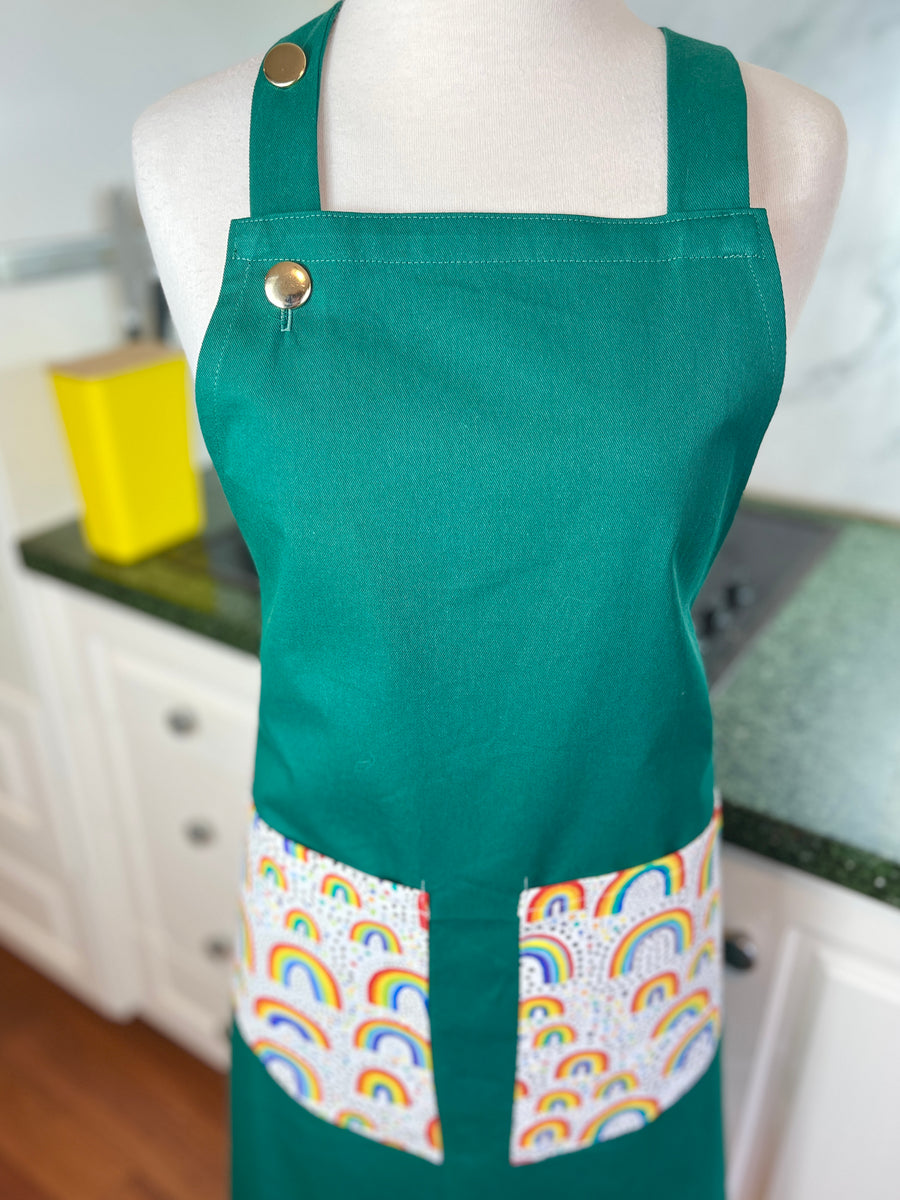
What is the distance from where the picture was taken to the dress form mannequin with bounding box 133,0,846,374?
67 cm

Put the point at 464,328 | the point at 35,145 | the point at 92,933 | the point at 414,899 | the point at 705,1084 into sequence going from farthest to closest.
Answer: the point at 92,933 < the point at 35,145 < the point at 705,1084 < the point at 414,899 < the point at 464,328

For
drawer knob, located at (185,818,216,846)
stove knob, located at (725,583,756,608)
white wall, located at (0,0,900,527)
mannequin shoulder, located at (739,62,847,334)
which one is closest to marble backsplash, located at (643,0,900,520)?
white wall, located at (0,0,900,527)

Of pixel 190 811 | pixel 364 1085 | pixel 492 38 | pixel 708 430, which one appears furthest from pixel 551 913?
pixel 190 811

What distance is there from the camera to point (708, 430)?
630 mm

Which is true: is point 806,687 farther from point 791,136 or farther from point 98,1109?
point 98,1109

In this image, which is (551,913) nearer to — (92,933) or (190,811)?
(190,811)

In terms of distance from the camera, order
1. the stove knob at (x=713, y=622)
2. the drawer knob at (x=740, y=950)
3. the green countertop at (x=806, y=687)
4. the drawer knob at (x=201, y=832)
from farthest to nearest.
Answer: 1. the drawer knob at (x=201, y=832)
2. the stove knob at (x=713, y=622)
3. the drawer knob at (x=740, y=950)
4. the green countertop at (x=806, y=687)

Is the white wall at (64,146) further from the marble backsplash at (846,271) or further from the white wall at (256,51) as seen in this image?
the marble backsplash at (846,271)

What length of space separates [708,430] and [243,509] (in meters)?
0.31

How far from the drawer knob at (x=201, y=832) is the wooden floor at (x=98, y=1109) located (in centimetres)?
48

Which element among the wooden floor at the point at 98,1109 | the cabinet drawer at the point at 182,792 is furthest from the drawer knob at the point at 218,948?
the wooden floor at the point at 98,1109

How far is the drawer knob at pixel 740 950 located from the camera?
3.15 feet

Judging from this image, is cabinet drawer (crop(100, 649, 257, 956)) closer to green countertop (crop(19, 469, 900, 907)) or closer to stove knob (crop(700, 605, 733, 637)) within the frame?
green countertop (crop(19, 469, 900, 907))

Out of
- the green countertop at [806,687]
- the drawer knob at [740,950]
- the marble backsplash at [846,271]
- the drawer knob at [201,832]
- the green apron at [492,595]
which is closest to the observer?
the green apron at [492,595]
